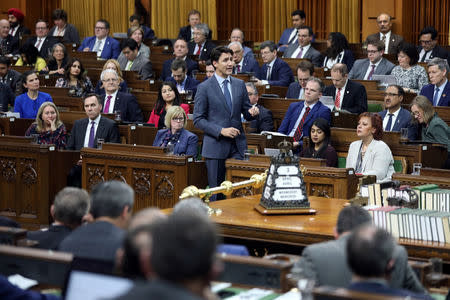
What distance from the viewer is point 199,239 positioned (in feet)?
6.75

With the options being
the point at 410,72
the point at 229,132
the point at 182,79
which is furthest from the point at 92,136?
the point at 410,72

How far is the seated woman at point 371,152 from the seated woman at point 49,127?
2577 mm

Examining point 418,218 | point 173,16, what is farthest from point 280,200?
point 173,16

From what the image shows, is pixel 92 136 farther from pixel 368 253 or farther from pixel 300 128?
pixel 368 253

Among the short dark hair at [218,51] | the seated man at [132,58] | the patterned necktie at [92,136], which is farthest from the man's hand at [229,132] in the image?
the seated man at [132,58]

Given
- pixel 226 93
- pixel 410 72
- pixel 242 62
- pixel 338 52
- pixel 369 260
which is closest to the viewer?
pixel 369 260

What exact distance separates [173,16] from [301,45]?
13.2 feet

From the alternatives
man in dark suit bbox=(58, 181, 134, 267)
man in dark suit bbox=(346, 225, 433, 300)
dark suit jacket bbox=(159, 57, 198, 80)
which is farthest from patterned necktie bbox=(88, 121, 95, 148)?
man in dark suit bbox=(346, 225, 433, 300)

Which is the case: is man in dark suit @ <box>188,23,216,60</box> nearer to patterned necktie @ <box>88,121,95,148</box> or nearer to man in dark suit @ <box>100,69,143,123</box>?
man in dark suit @ <box>100,69,143,123</box>

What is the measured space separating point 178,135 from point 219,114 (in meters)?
0.60

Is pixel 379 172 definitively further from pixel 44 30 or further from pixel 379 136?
pixel 44 30

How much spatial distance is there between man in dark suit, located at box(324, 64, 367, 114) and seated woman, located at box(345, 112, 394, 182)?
1.51 meters

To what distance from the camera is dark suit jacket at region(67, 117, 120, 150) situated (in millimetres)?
7535

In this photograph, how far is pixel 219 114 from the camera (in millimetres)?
6582
